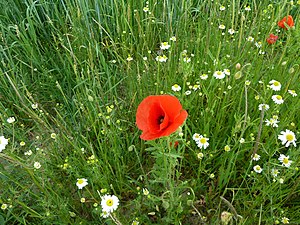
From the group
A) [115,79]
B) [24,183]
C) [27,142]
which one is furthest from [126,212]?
[115,79]

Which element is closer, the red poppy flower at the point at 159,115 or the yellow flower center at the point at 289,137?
the red poppy flower at the point at 159,115

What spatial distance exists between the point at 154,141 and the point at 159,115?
13 cm

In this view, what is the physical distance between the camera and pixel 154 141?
1.13 metres

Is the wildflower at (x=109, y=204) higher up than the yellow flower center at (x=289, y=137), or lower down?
lower down

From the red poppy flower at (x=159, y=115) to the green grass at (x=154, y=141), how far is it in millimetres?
94

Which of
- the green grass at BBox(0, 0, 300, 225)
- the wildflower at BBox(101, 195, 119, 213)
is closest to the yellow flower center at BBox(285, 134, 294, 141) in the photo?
the green grass at BBox(0, 0, 300, 225)

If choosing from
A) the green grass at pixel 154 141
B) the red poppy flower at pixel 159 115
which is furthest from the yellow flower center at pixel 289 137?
the red poppy flower at pixel 159 115

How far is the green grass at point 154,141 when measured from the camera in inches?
50.8

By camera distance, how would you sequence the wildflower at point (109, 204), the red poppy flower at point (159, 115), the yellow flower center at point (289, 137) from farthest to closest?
the yellow flower center at point (289, 137), the wildflower at point (109, 204), the red poppy flower at point (159, 115)

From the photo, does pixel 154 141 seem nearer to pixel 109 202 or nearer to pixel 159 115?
pixel 159 115

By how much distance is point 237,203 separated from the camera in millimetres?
1390

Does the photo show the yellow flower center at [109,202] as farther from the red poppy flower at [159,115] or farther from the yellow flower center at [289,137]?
the yellow flower center at [289,137]

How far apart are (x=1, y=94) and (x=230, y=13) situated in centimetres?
141

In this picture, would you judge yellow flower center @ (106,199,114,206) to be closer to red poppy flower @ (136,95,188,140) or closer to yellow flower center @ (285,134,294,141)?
red poppy flower @ (136,95,188,140)
